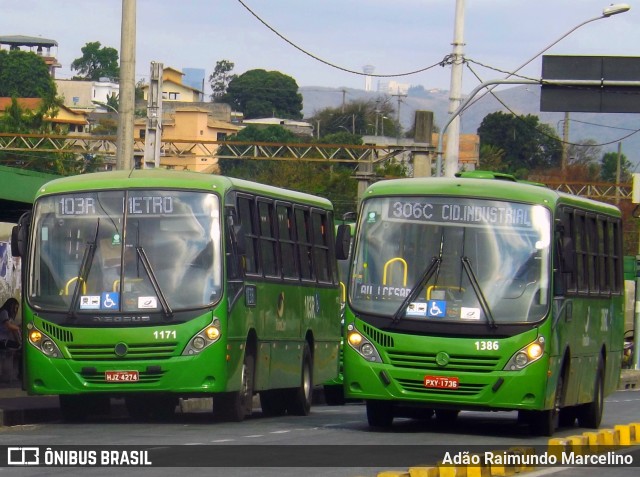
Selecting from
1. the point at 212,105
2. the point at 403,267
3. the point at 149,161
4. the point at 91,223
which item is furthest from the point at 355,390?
the point at 212,105

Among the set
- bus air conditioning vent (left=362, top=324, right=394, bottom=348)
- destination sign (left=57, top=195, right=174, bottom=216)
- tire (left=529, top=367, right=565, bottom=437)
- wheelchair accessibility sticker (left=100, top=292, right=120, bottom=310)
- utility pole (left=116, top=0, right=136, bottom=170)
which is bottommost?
tire (left=529, top=367, right=565, bottom=437)

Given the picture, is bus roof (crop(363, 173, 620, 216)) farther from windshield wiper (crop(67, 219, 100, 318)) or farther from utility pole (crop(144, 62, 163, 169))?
utility pole (crop(144, 62, 163, 169))

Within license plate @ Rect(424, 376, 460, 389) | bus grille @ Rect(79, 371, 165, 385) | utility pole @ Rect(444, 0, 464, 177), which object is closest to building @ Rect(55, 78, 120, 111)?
utility pole @ Rect(444, 0, 464, 177)

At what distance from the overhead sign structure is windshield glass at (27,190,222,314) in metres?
17.1

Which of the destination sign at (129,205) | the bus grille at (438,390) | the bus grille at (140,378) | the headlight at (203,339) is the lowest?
the bus grille at (140,378)

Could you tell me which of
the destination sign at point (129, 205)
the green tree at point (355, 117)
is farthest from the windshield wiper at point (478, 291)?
the green tree at point (355, 117)

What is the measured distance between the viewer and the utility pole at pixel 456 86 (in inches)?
1177

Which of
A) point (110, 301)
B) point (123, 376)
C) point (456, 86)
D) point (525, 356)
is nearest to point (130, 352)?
point (123, 376)

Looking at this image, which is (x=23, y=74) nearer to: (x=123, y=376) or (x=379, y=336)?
(x=123, y=376)

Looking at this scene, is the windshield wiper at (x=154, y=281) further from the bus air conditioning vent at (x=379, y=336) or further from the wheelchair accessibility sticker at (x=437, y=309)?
the wheelchair accessibility sticker at (x=437, y=309)

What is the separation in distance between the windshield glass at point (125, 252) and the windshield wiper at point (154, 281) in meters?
0.01

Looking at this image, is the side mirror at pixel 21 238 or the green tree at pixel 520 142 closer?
the side mirror at pixel 21 238

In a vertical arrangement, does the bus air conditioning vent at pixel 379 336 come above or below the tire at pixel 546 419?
above

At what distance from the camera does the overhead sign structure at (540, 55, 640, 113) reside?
33.4 meters
